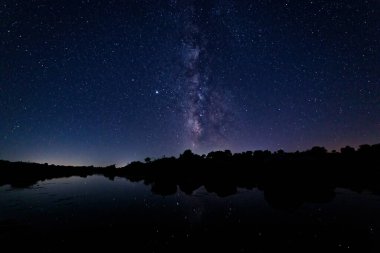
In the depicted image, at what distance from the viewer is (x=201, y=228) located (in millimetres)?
19422

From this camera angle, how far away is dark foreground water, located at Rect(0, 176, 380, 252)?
14.9 meters

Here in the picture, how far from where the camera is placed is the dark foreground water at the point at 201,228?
1491 cm

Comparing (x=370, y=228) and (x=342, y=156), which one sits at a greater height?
(x=342, y=156)

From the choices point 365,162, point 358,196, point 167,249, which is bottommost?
point 167,249

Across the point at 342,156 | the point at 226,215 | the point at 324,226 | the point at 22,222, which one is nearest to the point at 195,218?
the point at 226,215

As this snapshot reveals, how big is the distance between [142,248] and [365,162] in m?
67.7

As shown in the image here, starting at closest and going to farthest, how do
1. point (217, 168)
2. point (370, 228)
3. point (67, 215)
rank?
point (370, 228) → point (67, 215) → point (217, 168)

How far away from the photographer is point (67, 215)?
25125 millimetres

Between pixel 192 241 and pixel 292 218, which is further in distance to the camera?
pixel 292 218

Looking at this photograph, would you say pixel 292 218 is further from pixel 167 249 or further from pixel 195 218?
pixel 167 249

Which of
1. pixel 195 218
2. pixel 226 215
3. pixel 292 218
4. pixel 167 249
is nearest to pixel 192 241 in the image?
pixel 167 249

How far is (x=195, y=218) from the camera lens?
23234 millimetres

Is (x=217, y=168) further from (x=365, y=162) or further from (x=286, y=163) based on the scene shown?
(x=365, y=162)

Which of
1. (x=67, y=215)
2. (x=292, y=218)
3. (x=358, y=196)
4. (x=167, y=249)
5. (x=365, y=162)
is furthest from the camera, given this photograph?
(x=365, y=162)
